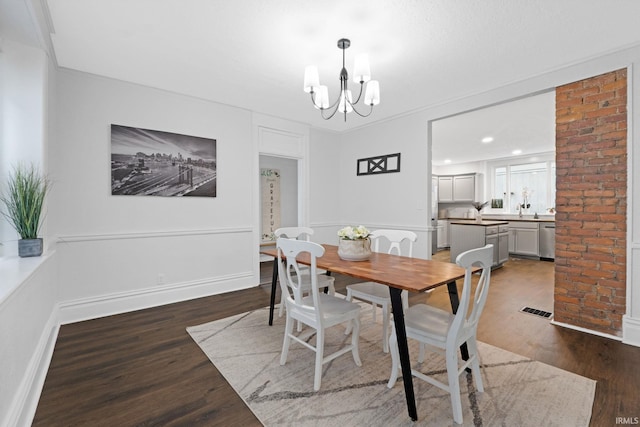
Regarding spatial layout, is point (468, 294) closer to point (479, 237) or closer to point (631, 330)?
point (631, 330)

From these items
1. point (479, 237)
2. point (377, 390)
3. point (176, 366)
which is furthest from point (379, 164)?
point (176, 366)

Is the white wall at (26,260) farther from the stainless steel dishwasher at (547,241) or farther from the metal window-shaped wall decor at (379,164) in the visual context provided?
the stainless steel dishwasher at (547,241)

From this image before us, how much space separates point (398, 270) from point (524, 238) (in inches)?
240

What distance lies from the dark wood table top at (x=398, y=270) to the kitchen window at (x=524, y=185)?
6.78 metres

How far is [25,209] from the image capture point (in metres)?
2.14

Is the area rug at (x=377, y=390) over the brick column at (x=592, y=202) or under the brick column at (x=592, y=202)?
under

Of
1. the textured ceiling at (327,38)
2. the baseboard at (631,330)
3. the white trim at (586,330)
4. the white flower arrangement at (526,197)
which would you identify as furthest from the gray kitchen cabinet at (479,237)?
the textured ceiling at (327,38)

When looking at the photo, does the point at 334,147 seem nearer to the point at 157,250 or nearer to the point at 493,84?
the point at 493,84

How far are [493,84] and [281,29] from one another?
2498 millimetres

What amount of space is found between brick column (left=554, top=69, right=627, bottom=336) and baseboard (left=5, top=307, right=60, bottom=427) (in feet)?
13.9

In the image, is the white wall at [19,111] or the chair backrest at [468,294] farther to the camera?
the white wall at [19,111]

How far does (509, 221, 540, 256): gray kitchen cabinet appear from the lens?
6477mm

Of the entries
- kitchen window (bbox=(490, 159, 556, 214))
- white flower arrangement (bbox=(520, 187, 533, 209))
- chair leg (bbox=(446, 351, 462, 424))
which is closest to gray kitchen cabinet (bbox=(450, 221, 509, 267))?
white flower arrangement (bbox=(520, 187, 533, 209))

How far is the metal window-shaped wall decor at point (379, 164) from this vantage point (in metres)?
4.59
